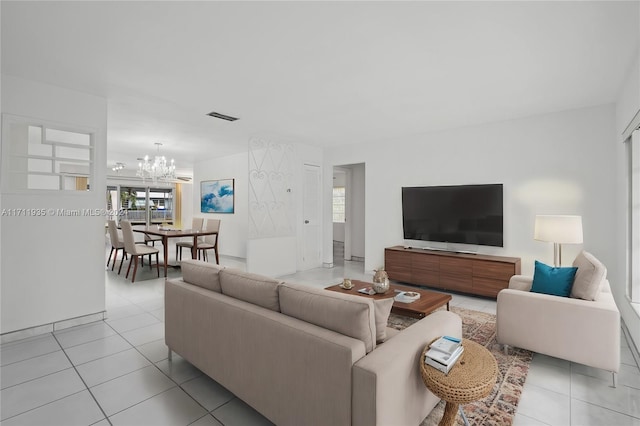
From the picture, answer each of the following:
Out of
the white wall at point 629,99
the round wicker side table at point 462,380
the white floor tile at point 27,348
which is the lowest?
the white floor tile at point 27,348

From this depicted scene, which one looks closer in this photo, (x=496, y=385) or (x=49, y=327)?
(x=496, y=385)

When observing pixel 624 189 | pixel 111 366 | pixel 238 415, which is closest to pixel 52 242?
pixel 111 366

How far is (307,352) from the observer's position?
1515mm

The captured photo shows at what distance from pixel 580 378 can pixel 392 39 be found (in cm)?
289

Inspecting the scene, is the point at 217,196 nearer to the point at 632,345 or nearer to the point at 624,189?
the point at 624,189

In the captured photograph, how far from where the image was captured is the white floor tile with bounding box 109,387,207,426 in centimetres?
186

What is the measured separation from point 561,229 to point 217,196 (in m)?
7.18

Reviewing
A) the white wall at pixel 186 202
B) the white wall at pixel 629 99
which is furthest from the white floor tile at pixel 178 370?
the white wall at pixel 186 202

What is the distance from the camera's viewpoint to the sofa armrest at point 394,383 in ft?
4.25

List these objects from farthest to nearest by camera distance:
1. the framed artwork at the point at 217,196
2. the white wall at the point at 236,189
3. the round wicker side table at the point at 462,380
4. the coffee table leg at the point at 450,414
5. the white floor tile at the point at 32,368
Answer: the framed artwork at the point at 217,196 < the white wall at the point at 236,189 < the white floor tile at the point at 32,368 < the coffee table leg at the point at 450,414 < the round wicker side table at the point at 462,380

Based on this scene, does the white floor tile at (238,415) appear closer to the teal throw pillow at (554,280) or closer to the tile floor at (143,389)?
the tile floor at (143,389)

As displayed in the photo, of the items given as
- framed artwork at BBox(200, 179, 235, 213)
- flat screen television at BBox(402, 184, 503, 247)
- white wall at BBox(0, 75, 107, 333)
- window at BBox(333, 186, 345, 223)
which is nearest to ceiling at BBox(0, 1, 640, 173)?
white wall at BBox(0, 75, 107, 333)

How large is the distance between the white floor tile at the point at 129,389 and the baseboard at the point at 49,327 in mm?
1513

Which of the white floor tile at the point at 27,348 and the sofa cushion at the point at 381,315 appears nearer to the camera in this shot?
the sofa cushion at the point at 381,315
